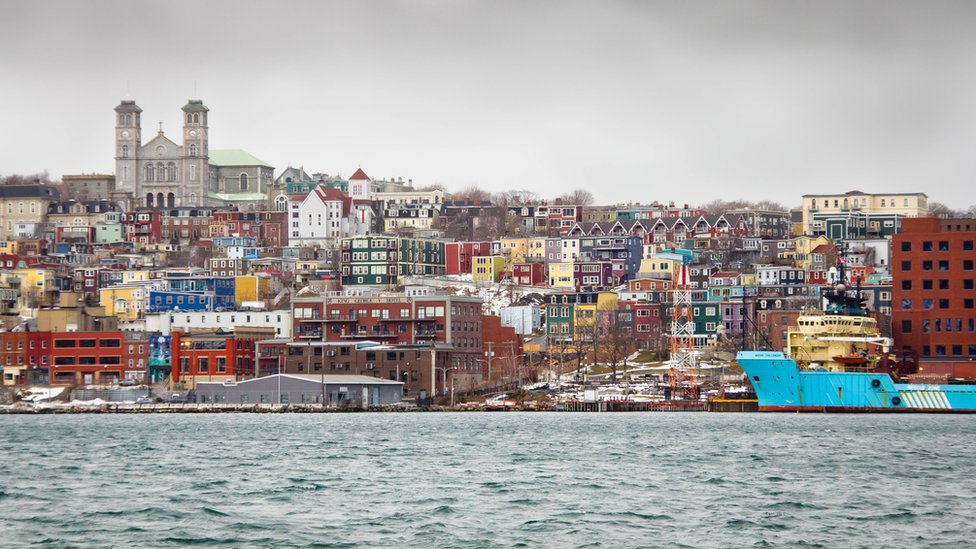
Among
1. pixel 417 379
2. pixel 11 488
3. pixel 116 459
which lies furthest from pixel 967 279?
pixel 11 488

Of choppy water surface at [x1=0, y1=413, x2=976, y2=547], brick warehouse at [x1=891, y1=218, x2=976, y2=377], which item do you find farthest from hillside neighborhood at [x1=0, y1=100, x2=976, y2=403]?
choppy water surface at [x1=0, y1=413, x2=976, y2=547]

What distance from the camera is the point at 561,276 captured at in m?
164

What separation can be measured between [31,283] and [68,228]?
43.6 meters

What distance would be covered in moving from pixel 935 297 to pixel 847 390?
1274 centimetres

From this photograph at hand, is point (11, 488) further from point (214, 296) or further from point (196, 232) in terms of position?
point (196, 232)

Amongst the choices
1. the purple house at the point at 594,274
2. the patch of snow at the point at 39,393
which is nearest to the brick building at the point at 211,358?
the patch of snow at the point at 39,393

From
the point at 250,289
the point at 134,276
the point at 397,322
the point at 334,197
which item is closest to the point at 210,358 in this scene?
the point at 397,322

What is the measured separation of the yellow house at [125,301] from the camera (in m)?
142

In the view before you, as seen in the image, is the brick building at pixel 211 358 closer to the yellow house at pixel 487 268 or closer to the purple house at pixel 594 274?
the purple house at pixel 594 274

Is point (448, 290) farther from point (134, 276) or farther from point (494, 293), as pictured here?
point (134, 276)

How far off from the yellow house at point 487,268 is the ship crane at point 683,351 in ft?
112

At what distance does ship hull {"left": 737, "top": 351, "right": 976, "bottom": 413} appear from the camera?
309 feet

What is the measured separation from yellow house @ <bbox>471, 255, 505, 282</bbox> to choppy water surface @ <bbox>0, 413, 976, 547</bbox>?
292 feet

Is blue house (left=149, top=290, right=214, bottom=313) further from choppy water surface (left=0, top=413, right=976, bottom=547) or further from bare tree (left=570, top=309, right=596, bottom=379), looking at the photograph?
choppy water surface (left=0, top=413, right=976, bottom=547)
